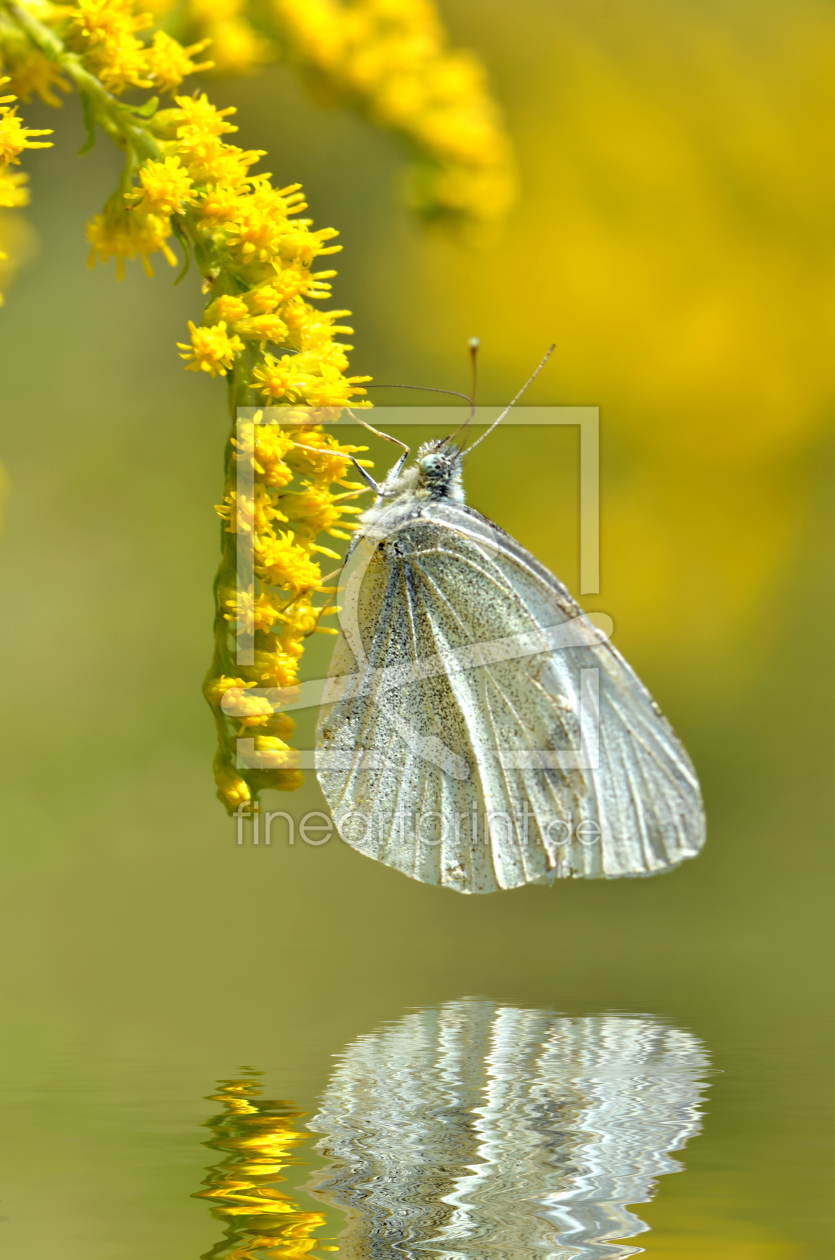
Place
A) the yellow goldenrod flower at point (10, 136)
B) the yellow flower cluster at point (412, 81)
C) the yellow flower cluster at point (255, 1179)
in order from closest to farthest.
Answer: the yellow flower cluster at point (255, 1179), the yellow goldenrod flower at point (10, 136), the yellow flower cluster at point (412, 81)

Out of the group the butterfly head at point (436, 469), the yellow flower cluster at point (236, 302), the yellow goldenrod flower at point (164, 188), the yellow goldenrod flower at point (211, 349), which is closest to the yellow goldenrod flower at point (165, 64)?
the yellow flower cluster at point (236, 302)

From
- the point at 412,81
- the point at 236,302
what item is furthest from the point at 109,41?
the point at 412,81

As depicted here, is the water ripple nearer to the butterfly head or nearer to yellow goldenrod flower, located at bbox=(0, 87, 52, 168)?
the butterfly head

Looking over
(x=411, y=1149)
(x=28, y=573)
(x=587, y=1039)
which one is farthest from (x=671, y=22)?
(x=411, y=1149)

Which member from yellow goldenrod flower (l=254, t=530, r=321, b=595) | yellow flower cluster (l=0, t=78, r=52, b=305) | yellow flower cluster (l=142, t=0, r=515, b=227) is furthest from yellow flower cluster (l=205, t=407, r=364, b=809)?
yellow flower cluster (l=142, t=0, r=515, b=227)

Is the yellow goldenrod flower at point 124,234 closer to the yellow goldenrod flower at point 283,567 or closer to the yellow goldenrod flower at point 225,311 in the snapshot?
the yellow goldenrod flower at point 225,311
